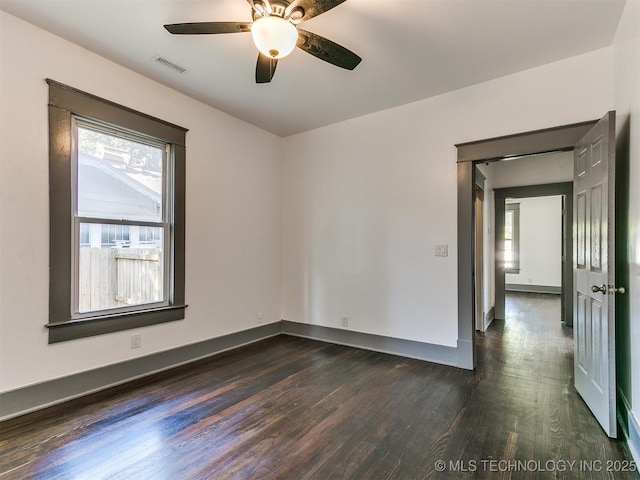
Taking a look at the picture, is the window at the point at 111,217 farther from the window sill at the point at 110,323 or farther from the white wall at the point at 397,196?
the white wall at the point at 397,196

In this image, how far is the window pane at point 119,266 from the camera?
2711mm

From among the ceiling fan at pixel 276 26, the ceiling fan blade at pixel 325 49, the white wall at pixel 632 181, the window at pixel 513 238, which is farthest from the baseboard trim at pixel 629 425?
the window at pixel 513 238

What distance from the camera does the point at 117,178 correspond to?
114 inches

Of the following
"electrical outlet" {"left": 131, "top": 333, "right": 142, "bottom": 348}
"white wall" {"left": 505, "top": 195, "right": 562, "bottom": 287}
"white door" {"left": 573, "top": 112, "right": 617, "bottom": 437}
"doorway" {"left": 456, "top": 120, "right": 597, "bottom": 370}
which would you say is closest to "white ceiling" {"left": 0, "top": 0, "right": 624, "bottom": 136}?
"doorway" {"left": 456, "top": 120, "right": 597, "bottom": 370}

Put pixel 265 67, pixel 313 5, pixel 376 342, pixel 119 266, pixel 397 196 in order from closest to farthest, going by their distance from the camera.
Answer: pixel 313 5 < pixel 265 67 < pixel 119 266 < pixel 397 196 < pixel 376 342

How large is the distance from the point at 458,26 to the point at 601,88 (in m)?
1.38


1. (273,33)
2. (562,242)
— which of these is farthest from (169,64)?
(562,242)

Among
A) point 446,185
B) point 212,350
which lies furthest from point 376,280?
point 212,350

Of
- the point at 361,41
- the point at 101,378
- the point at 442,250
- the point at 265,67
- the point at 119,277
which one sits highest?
the point at 361,41

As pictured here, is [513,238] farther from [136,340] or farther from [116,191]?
[116,191]

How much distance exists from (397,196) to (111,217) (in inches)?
113

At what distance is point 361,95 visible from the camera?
3395 mm

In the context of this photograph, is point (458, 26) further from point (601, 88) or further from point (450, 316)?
point (450, 316)

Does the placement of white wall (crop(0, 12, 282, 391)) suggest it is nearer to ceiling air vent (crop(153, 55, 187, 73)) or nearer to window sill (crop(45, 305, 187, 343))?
window sill (crop(45, 305, 187, 343))
